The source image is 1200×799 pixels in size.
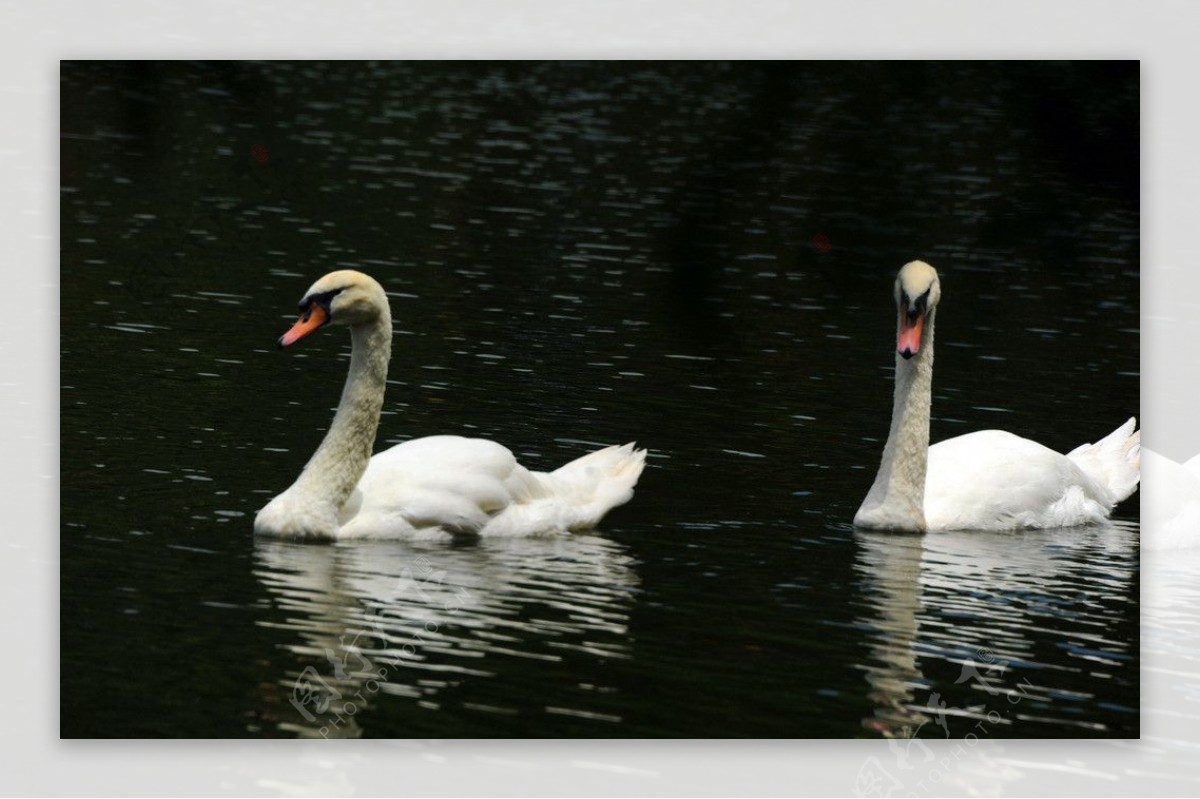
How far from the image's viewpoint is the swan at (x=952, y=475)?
16.2m

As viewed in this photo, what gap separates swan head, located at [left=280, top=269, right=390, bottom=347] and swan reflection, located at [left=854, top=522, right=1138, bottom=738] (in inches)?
120

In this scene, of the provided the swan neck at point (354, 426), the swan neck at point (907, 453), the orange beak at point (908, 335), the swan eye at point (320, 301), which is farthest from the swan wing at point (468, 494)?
the orange beak at point (908, 335)

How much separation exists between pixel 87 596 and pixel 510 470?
274cm

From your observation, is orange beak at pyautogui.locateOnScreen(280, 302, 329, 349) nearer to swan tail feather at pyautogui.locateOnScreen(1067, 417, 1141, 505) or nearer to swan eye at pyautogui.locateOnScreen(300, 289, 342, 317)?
swan eye at pyautogui.locateOnScreen(300, 289, 342, 317)

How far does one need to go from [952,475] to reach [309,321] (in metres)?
4.07

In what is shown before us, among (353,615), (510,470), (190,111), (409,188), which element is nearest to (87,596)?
(353,615)

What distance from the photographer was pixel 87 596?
14016 mm

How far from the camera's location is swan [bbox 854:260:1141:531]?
16.2m

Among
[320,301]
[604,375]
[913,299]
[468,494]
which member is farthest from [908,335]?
[320,301]

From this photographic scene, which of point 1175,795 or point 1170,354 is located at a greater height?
point 1170,354

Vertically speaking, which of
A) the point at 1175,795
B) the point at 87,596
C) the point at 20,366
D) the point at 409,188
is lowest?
the point at 1175,795

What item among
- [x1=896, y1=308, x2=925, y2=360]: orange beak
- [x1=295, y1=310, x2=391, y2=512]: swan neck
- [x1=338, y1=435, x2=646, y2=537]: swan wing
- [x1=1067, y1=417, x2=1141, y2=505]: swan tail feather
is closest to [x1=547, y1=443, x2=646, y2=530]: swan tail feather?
[x1=338, y1=435, x2=646, y2=537]: swan wing

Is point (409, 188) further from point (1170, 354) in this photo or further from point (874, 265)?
point (1170, 354)

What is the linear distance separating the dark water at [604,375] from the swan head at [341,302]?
1201 mm
